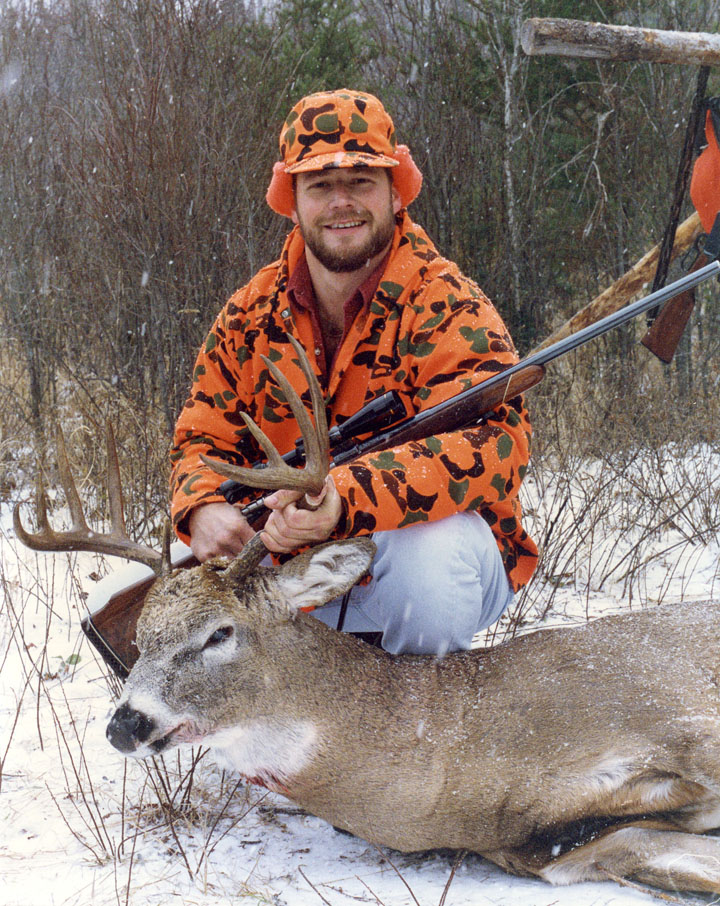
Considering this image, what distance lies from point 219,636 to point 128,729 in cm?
30

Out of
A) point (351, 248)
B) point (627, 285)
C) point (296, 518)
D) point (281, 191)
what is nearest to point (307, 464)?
point (296, 518)

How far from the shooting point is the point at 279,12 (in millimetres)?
8195

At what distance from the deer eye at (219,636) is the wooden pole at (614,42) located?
200 cm

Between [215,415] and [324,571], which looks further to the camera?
[215,415]

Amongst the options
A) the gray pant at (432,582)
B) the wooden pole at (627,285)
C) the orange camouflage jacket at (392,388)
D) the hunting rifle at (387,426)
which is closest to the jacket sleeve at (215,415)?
the orange camouflage jacket at (392,388)

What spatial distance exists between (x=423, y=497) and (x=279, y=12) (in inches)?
276

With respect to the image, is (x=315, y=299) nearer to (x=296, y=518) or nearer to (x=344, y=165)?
(x=344, y=165)

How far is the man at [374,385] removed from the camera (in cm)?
255

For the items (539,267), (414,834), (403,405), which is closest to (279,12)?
(539,267)

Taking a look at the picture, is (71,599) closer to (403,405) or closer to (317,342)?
(317,342)

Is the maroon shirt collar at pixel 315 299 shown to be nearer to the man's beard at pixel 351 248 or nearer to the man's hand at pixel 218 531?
the man's beard at pixel 351 248

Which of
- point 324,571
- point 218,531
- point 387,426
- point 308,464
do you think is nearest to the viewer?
point 308,464

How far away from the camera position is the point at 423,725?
2287 millimetres

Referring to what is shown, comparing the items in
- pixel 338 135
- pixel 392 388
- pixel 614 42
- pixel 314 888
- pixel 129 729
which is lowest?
pixel 314 888
